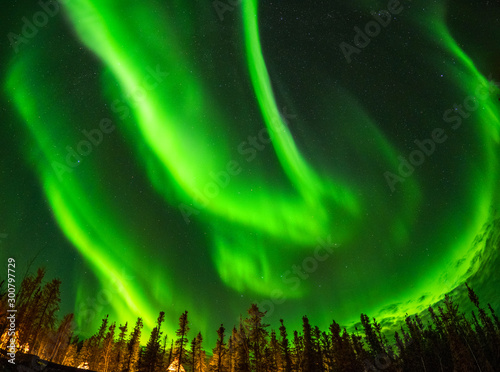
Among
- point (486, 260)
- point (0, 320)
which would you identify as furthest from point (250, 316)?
point (486, 260)

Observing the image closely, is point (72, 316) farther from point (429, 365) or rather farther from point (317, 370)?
point (429, 365)

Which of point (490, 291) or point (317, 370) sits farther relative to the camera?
point (490, 291)

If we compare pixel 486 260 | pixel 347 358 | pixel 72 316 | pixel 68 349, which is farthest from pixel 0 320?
pixel 486 260

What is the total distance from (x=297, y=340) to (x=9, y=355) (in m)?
66.1

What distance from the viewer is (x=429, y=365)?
61031mm

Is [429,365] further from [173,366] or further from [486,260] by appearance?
[486,260]

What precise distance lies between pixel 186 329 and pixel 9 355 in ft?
120

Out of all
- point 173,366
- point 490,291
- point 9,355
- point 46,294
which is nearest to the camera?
point 9,355

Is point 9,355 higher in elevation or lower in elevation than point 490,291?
lower

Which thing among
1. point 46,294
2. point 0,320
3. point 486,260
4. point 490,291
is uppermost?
point 486,260

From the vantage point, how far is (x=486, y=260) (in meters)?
198

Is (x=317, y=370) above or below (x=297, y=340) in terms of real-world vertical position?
below

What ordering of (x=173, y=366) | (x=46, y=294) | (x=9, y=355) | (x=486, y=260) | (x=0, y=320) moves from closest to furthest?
(x=9, y=355), (x=0, y=320), (x=173, y=366), (x=46, y=294), (x=486, y=260)

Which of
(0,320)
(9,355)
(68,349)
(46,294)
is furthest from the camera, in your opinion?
(68,349)
